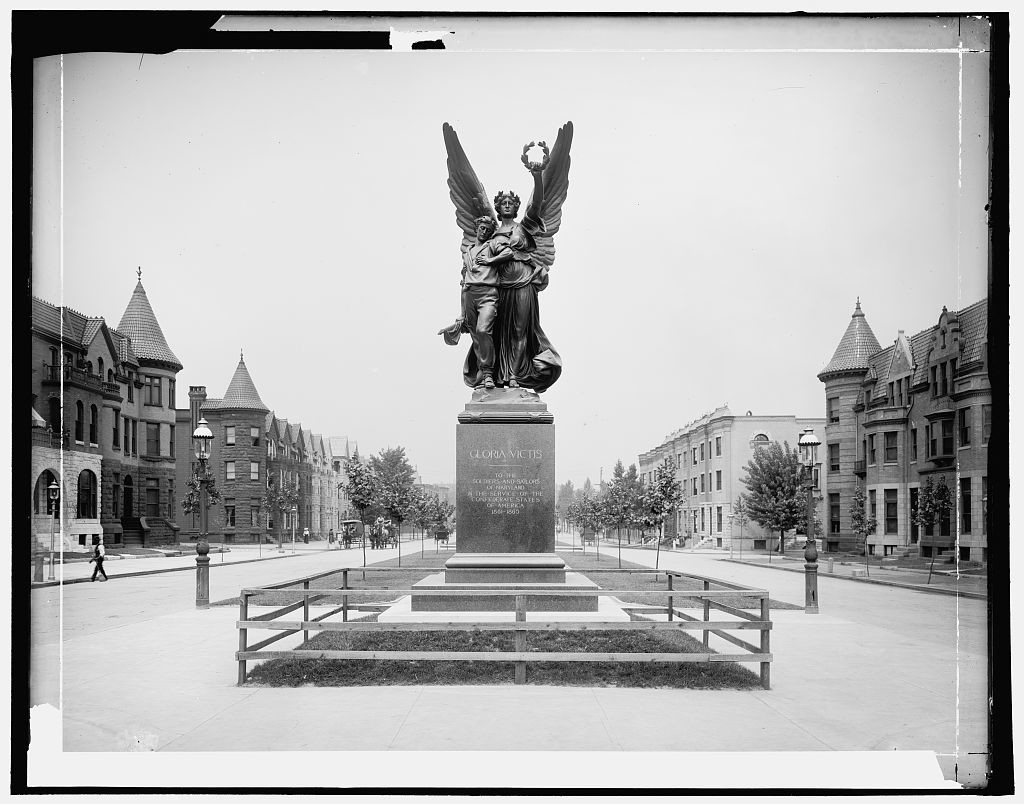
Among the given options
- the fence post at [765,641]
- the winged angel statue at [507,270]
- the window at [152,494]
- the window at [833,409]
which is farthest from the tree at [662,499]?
the window at [152,494]

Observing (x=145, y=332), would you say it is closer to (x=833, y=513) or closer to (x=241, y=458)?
(x=241, y=458)

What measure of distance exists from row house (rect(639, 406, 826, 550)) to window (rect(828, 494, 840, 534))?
24.1 feet

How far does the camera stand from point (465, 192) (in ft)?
40.7

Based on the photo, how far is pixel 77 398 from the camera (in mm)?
43250

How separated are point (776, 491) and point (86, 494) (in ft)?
120

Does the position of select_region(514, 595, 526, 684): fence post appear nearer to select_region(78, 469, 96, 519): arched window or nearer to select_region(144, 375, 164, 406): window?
select_region(78, 469, 96, 519): arched window

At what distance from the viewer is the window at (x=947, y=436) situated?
37500mm

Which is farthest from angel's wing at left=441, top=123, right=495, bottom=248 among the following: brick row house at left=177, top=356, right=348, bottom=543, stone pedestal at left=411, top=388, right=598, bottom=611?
brick row house at left=177, top=356, right=348, bottom=543

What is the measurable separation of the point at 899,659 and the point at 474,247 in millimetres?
8134

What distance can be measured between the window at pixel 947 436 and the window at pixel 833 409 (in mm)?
15400

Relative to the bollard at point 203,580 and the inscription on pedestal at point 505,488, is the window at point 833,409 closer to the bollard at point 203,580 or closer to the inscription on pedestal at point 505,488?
the bollard at point 203,580

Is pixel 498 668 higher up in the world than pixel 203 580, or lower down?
higher up

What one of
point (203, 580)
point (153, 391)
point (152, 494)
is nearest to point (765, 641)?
point (203, 580)

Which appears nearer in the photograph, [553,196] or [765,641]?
[765,641]
